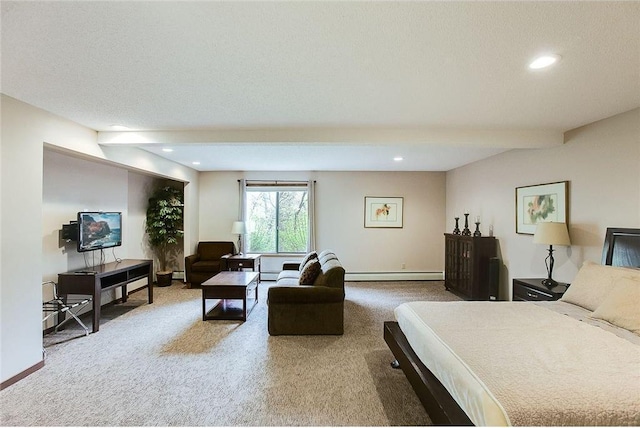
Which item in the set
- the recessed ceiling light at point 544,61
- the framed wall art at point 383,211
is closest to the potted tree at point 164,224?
the framed wall art at point 383,211

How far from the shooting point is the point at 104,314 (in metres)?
4.16

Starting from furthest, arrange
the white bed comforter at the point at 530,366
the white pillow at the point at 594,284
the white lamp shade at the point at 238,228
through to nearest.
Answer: the white lamp shade at the point at 238,228 < the white pillow at the point at 594,284 < the white bed comforter at the point at 530,366

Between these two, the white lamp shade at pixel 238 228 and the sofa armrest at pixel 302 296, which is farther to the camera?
the white lamp shade at pixel 238 228

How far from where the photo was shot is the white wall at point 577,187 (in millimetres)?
2686

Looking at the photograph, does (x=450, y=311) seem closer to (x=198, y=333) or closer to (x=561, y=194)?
(x=561, y=194)

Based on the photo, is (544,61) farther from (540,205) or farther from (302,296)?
(302,296)

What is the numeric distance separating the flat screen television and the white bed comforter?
4.07m

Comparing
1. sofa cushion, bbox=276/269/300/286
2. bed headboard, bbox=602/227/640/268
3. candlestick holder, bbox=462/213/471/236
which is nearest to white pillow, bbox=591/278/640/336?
bed headboard, bbox=602/227/640/268

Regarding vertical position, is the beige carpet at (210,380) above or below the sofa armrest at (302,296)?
below

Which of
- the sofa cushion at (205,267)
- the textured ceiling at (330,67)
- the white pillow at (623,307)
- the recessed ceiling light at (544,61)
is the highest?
the textured ceiling at (330,67)

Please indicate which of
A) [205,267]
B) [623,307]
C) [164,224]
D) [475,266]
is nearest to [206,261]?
[205,267]

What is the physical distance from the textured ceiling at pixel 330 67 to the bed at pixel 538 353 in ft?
5.18

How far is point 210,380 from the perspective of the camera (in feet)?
8.15

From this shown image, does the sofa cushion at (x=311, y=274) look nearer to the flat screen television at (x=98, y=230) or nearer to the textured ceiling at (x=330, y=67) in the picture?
the textured ceiling at (x=330, y=67)
